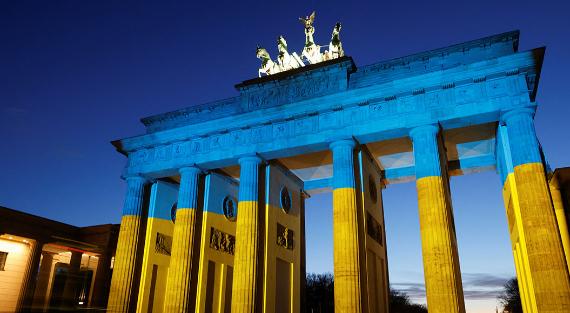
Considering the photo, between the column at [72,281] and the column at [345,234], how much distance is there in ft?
77.3

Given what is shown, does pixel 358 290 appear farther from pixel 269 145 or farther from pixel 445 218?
pixel 269 145

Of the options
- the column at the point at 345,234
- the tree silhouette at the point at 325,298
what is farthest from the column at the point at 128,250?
the tree silhouette at the point at 325,298

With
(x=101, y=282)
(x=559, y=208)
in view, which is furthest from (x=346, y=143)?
(x=101, y=282)

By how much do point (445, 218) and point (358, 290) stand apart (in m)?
4.73

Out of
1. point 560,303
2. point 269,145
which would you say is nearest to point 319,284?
point 269,145

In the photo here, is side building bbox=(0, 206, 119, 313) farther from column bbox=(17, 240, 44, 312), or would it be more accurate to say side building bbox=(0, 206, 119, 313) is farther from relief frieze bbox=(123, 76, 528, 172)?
relief frieze bbox=(123, 76, 528, 172)

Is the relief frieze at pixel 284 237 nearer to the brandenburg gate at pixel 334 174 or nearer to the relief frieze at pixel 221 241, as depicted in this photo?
the brandenburg gate at pixel 334 174

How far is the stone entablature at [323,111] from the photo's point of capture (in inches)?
741

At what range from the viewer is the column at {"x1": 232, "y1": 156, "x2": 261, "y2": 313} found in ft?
66.1

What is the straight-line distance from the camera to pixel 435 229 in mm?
17516

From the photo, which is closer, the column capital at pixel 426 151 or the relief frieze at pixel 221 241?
the column capital at pixel 426 151

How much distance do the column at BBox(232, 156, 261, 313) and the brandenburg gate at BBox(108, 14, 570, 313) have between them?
6 cm

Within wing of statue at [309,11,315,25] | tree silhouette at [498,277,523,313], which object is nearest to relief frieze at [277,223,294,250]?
wing of statue at [309,11,315,25]

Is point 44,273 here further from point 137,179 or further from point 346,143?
point 346,143
